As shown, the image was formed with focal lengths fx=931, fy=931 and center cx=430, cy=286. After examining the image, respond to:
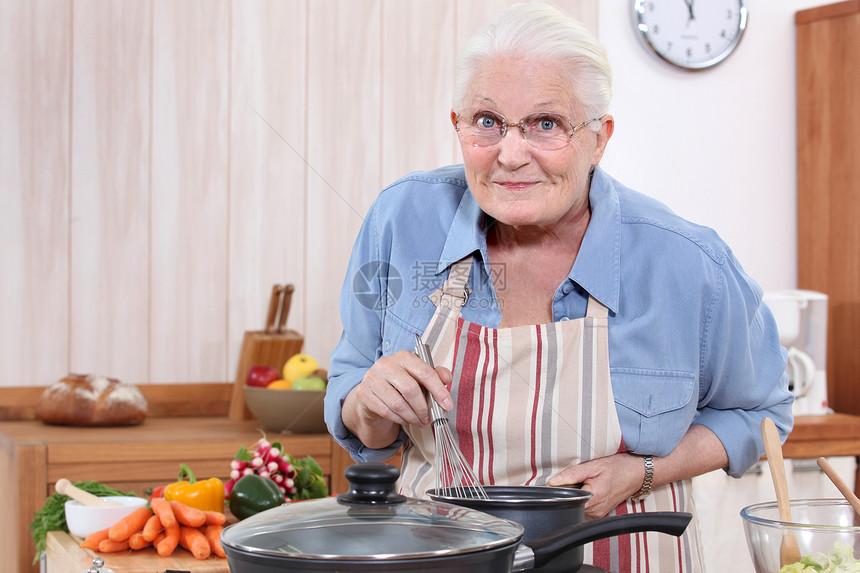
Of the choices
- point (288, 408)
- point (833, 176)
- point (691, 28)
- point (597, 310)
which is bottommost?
point (288, 408)

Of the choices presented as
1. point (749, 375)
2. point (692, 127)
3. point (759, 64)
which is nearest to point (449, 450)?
point (749, 375)

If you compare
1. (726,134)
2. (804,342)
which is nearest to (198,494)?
(804,342)

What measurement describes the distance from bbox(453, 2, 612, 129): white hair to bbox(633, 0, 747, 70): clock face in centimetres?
168

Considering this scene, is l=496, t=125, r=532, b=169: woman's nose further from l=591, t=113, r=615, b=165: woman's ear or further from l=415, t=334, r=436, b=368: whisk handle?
l=415, t=334, r=436, b=368: whisk handle

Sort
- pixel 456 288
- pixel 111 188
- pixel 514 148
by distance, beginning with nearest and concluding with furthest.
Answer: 1. pixel 514 148
2. pixel 456 288
3. pixel 111 188

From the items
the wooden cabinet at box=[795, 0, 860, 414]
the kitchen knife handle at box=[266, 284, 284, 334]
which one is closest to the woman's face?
the kitchen knife handle at box=[266, 284, 284, 334]

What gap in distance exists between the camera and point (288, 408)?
1.89 meters

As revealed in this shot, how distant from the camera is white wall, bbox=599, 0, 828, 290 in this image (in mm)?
2576

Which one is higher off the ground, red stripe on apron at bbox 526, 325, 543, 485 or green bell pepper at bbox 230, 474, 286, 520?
red stripe on apron at bbox 526, 325, 543, 485

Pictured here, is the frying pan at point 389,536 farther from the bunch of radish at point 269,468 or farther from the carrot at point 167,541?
the bunch of radish at point 269,468

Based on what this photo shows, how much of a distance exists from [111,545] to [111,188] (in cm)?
112

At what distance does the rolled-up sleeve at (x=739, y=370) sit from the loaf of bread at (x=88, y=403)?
1.29 m

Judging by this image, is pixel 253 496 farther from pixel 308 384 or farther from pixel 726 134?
pixel 726 134

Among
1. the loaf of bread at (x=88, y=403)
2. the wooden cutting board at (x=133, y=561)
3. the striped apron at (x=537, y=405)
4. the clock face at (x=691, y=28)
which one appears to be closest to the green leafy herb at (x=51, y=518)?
the wooden cutting board at (x=133, y=561)
